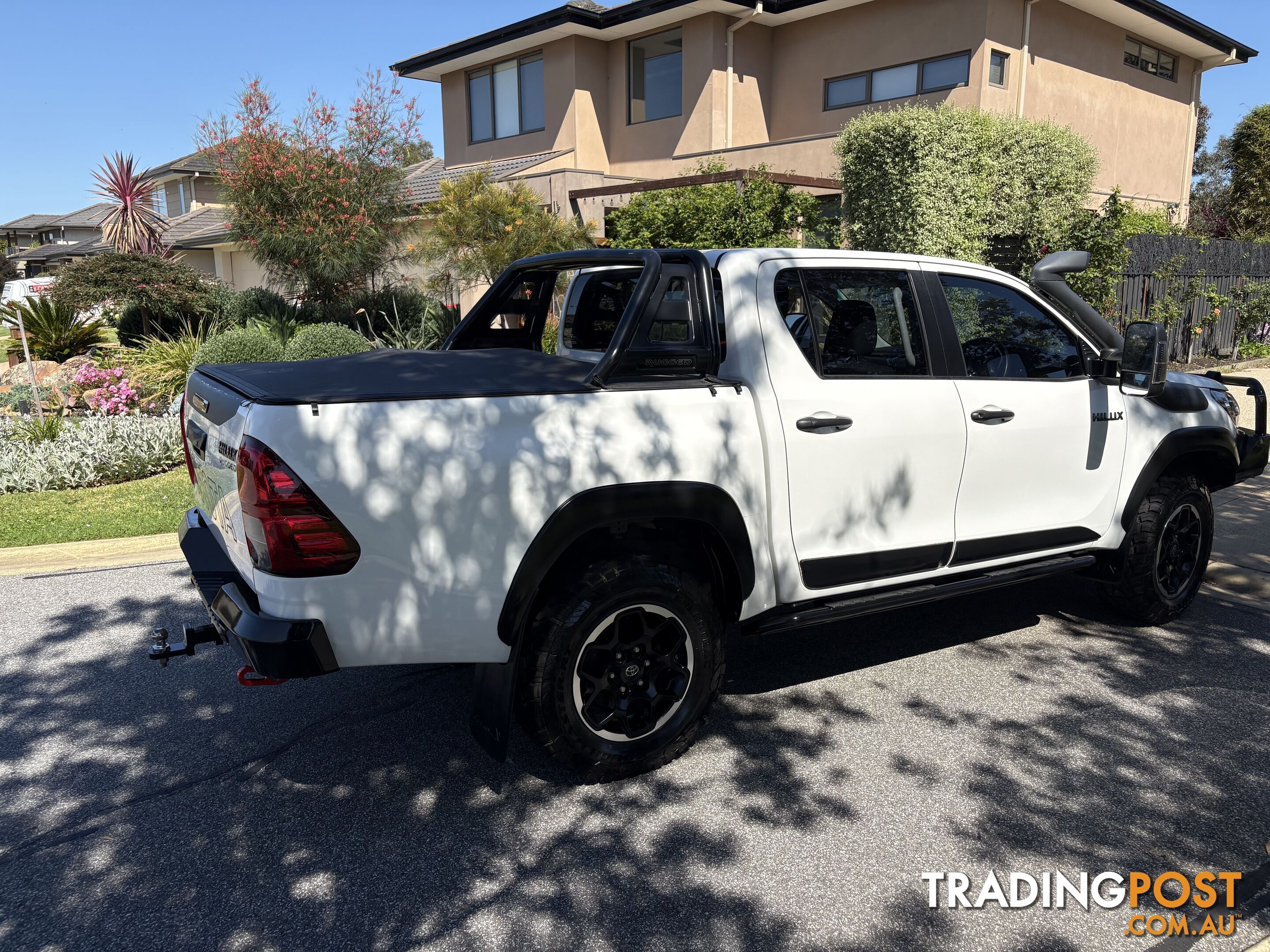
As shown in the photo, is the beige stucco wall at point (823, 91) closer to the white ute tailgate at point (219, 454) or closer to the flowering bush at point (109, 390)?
the flowering bush at point (109, 390)

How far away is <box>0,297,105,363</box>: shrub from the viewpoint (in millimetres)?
17172

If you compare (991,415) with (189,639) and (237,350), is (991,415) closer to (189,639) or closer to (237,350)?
(189,639)

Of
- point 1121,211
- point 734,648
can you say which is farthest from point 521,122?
point 734,648

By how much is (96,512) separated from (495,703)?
235 inches

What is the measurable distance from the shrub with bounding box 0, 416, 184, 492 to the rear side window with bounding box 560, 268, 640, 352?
610 cm

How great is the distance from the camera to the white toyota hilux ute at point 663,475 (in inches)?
126

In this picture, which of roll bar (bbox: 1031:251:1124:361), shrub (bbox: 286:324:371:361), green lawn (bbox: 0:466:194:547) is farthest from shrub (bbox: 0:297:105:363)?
roll bar (bbox: 1031:251:1124:361)

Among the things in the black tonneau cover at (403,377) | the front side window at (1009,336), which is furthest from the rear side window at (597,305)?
the front side window at (1009,336)

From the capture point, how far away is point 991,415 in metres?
4.46

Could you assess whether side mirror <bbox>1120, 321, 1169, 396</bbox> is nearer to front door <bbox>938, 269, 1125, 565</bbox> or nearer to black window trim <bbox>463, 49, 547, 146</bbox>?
front door <bbox>938, 269, 1125, 565</bbox>

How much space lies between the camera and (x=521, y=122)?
2327 cm

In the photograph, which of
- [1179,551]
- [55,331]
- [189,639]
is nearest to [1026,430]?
[1179,551]

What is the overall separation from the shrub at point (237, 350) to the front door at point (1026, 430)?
9502mm

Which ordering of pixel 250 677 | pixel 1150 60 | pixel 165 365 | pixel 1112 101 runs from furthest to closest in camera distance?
1. pixel 1150 60
2. pixel 1112 101
3. pixel 165 365
4. pixel 250 677
